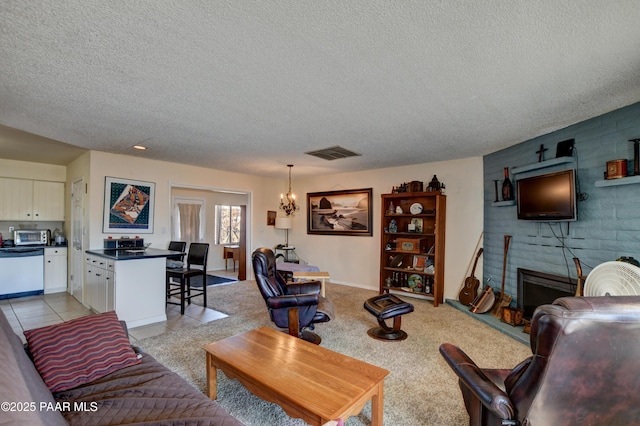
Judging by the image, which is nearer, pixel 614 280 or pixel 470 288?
pixel 614 280

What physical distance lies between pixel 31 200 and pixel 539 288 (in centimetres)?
842

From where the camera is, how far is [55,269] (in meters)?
5.45

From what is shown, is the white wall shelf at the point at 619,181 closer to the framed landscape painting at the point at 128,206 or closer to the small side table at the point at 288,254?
the small side table at the point at 288,254

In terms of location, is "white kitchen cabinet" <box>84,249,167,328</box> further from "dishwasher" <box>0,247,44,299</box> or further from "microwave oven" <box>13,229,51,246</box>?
"microwave oven" <box>13,229,51,246</box>

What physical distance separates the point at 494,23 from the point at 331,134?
2.10 m

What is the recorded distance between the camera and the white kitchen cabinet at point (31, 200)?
5305 mm

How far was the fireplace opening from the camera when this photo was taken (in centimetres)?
320

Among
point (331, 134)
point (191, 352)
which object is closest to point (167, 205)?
point (191, 352)

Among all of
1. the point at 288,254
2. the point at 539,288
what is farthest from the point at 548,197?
the point at 288,254

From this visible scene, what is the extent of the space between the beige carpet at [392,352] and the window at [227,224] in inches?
150

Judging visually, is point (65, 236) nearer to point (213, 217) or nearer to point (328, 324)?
point (213, 217)

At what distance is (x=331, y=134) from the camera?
349 centimetres

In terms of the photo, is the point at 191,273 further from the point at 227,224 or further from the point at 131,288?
the point at 227,224

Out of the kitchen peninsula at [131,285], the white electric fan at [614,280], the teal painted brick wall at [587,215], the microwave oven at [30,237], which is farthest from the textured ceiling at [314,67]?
the microwave oven at [30,237]
